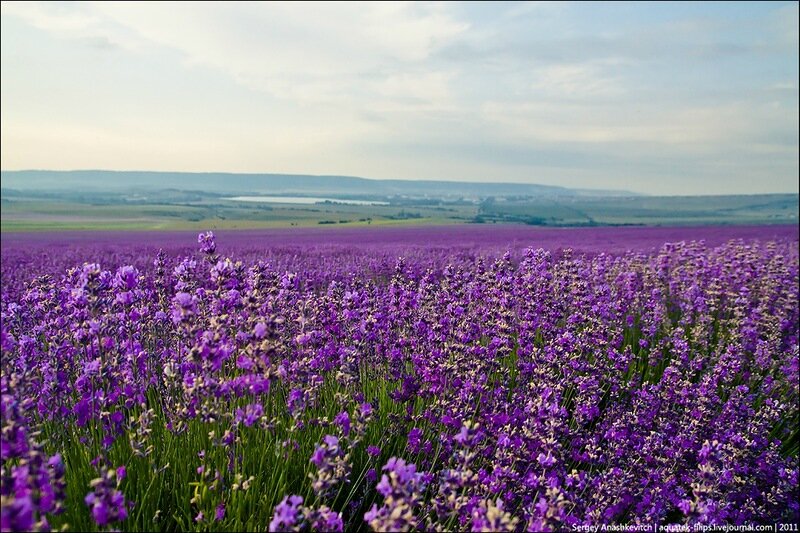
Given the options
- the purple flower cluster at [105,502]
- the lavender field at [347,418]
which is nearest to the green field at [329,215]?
the lavender field at [347,418]

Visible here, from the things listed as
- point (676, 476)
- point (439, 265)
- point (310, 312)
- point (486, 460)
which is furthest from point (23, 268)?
point (676, 476)

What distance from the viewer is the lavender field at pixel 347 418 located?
2119 mm

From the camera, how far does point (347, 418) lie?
2580 mm

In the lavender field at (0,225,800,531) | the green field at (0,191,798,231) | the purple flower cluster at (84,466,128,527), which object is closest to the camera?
the purple flower cluster at (84,466,128,527)

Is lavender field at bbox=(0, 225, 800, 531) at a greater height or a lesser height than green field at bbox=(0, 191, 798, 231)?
lesser

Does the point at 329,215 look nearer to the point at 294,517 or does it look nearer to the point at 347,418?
the point at 347,418

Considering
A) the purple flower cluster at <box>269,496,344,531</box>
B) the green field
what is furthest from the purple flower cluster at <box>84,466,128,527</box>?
the green field

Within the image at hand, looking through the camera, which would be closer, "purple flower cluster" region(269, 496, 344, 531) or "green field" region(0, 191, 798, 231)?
"purple flower cluster" region(269, 496, 344, 531)

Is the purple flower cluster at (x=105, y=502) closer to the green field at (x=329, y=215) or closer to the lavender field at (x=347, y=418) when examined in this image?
the lavender field at (x=347, y=418)

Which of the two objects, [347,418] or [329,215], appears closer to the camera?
[347,418]

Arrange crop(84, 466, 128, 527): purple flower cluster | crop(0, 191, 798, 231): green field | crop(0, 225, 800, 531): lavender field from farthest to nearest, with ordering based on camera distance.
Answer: crop(0, 191, 798, 231): green field, crop(0, 225, 800, 531): lavender field, crop(84, 466, 128, 527): purple flower cluster

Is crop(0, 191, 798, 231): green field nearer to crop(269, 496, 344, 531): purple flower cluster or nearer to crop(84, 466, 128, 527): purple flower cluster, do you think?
crop(84, 466, 128, 527): purple flower cluster

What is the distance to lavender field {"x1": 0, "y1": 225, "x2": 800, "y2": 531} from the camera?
2119 mm

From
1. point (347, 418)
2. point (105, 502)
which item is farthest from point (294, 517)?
point (347, 418)
